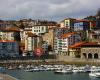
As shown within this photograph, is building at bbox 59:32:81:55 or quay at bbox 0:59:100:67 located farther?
building at bbox 59:32:81:55

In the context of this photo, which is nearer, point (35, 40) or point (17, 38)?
Result: point (35, 40)

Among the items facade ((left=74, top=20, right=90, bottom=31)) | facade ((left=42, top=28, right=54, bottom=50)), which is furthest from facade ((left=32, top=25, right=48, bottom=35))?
facade ((left=74, top=20, right=90, bottom=31))

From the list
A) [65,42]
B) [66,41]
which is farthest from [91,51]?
[65,42]

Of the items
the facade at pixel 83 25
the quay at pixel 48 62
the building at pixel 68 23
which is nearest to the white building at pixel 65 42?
the quay at pixel 48 62

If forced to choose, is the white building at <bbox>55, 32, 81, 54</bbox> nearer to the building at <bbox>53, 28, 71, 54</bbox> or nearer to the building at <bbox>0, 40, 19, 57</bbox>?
the building at <bbox>53, 28, 71, 54</bbox>

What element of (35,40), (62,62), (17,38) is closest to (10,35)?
(17,38)

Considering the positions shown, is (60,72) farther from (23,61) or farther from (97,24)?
(97,24)

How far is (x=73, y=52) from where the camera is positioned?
74.6 metres

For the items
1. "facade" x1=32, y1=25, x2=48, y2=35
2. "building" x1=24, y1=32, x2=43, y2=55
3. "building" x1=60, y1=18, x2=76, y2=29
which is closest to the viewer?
"building" x1=24, y1=32, x2=43, y2=55

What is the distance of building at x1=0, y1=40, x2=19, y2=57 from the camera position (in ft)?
257

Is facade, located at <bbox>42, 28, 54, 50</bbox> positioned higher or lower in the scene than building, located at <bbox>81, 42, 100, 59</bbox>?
Answer: higher

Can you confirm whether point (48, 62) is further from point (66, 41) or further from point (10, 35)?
point (10, 35)

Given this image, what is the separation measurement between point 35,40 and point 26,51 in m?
4.19

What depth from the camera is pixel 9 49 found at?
79812mm
